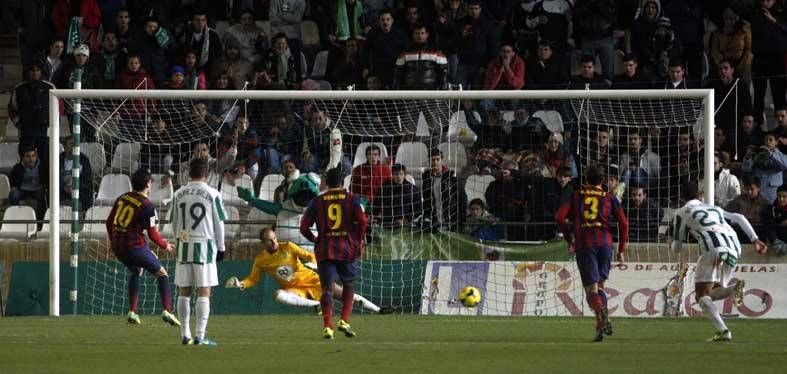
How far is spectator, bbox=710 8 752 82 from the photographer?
75.4 ft

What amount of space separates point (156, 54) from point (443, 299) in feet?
23.2

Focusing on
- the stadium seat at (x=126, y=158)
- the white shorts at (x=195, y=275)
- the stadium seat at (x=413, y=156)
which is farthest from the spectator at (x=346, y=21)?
the white shorts at (x=195, y=275)

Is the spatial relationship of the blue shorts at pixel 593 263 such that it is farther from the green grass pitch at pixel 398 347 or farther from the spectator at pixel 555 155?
the spectator at pixel 555 155

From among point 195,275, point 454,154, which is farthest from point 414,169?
point 195,275

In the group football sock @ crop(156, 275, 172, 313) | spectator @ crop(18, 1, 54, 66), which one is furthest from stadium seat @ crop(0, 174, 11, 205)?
football sock @ crop(156, 275, 172, 313)

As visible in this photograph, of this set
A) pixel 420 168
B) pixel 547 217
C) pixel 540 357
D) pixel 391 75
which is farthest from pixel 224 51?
pixel 540 357

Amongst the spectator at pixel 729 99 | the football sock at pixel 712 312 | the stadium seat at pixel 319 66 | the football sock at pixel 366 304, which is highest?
the stadium seat at pixel 319 66

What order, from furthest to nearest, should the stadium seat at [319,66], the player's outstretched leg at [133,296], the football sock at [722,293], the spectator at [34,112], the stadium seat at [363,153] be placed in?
the stadium seat at [319,66] → the spectator at [34,112] → the stadium seat at [363,153] → the player's outstretched leg at [133,296] → the football sock at [722,293]

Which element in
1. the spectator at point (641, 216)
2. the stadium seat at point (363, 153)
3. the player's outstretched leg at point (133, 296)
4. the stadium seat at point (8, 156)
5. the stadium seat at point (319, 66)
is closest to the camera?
the player's outstretched leg at point (133, 296)

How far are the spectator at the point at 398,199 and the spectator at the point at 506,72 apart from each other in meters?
2.68

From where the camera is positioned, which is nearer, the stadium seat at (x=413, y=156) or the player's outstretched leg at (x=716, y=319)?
the player's outstretched leg at (x=716, y=319)

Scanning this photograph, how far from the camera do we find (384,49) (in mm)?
23609

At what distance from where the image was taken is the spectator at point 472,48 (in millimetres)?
23781

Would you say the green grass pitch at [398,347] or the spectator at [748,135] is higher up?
the spectator at [748,135]
